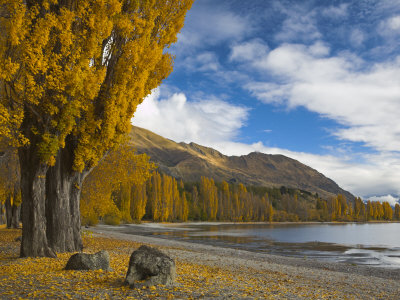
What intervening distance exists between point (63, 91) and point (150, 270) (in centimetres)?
835

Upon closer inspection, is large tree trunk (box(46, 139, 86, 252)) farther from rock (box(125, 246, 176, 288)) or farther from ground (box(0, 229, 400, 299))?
rock (box(125, 246, 176, 288))

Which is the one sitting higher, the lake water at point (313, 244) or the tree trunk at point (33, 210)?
the tree trunk at point (33, 210)

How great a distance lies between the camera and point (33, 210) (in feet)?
43.2

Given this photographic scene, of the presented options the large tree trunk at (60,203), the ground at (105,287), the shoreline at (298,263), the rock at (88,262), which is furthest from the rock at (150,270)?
the shoreline at (298,263)

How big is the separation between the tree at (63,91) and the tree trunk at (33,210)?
39mm

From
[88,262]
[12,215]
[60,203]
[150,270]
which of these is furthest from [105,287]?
[12,215]

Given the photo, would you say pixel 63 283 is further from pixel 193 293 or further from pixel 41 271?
pixel 193 293

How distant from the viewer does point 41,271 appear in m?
10.4

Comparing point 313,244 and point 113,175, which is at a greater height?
point 113,175

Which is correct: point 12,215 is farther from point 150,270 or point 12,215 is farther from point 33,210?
point 150,270

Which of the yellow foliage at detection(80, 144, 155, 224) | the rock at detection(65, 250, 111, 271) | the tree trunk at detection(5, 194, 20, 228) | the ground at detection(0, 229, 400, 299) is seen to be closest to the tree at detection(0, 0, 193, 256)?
the ground at detection(0, 229, 400, 299)

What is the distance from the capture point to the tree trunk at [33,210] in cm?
1315

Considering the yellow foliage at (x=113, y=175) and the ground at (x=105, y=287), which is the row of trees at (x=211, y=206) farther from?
the ground at (x=105, y=287)

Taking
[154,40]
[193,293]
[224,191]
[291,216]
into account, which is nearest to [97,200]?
[154,40]
